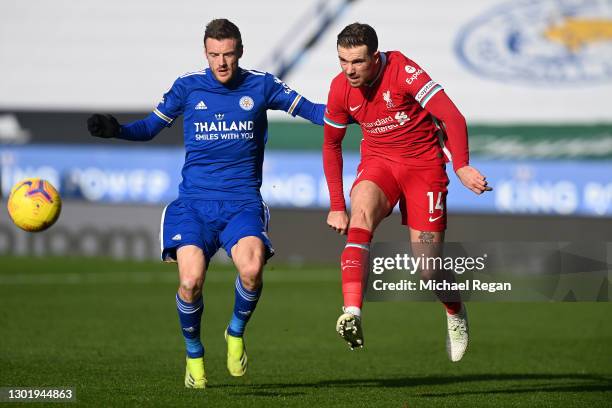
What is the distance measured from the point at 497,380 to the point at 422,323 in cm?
515

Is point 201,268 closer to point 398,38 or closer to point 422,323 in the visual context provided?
point 422,323

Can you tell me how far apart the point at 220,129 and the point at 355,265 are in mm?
1574

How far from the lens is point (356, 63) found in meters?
7.97

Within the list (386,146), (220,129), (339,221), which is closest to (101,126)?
(220,129)

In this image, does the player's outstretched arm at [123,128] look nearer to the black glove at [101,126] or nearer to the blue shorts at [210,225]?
the black glove at [101,126]

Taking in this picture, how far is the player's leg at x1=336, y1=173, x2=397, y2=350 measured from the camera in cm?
780

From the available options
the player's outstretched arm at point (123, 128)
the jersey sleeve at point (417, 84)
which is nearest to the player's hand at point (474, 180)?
the jersey sleeve at point (417, 84)

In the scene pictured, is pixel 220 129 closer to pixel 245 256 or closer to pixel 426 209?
pixel 245 256

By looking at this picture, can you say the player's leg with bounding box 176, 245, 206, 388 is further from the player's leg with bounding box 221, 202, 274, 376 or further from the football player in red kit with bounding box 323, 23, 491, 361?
the football player in red kit with bounding box 323, 23, 491, 361

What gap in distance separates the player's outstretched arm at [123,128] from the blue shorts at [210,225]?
0.62 metres

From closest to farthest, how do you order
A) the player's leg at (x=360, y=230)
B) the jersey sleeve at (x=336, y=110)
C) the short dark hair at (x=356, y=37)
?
the player's leg at (x=360, y=230) < the short dark hair at (x=356, y=37) < the jersey sleeve at (x=336, y=110)

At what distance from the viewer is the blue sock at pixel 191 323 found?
8.70m

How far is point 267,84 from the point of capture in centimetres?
892

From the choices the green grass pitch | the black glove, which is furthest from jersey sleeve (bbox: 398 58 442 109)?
the black glove
